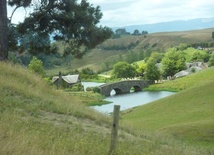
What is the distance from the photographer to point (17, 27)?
18016mm

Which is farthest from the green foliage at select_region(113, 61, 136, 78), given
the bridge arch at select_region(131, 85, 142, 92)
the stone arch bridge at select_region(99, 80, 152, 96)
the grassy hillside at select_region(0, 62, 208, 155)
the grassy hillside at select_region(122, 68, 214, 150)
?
the grassy hillside at select_region(0, 62, 208, 155)

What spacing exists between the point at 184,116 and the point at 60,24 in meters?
25.1

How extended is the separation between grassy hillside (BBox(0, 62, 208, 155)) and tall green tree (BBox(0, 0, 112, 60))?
2318 mm

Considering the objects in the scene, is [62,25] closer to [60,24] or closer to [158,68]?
[60,24]

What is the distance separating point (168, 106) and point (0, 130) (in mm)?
44649

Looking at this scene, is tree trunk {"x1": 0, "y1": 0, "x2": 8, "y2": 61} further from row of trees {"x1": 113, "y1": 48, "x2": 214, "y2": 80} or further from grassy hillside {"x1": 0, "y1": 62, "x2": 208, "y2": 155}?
row of trees {"x1": 113, "y1": 48, "x2": 214, "y2": 80}

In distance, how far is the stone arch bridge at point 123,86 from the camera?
352 feet

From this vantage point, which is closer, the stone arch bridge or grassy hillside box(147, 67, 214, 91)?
grassy hillside box(147, 67, 214, 91)

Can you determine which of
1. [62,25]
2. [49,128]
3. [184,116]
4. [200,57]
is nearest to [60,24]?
[62,25]

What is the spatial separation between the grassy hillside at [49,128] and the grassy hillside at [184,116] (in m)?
11.6

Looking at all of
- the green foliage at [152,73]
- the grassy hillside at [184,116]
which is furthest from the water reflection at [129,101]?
the green foliage at [152,73]

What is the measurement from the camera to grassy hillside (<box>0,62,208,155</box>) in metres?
6.86

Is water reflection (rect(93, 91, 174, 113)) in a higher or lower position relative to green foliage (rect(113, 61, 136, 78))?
lower

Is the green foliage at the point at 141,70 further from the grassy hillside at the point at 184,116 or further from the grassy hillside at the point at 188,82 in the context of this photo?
the grassy hillside at the point at 184,116
